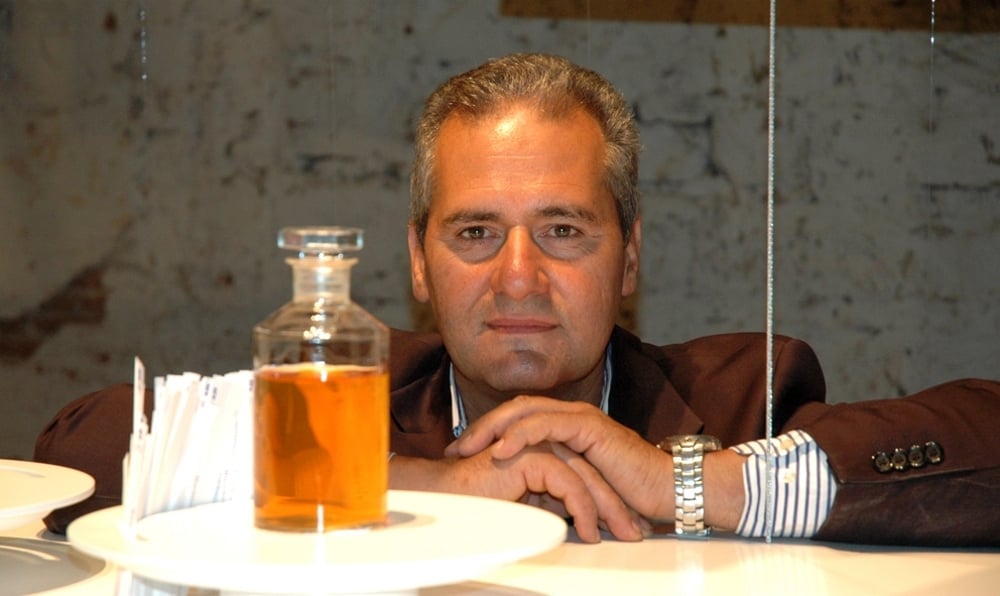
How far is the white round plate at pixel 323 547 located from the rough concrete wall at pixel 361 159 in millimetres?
2819

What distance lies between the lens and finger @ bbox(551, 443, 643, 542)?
136 cm

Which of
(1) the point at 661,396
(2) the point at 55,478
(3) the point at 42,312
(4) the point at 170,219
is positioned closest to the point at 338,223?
(4) the point at 170,219

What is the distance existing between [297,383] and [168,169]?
2.98 meters

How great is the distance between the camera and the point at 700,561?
124 cm

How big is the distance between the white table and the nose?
1.70 ft

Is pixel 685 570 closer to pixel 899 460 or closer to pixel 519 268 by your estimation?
pixel 899 460

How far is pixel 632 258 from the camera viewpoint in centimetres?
211

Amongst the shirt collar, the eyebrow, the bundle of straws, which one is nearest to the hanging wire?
the shirt collar

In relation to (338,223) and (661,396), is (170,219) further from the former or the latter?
(661,396)

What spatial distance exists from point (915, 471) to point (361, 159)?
249 cm

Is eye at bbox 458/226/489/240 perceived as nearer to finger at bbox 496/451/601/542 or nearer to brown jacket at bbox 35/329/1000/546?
brown jacket at bbox 35/329/1000/546

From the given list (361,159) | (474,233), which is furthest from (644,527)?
(361,159)

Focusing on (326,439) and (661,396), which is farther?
(661,396)

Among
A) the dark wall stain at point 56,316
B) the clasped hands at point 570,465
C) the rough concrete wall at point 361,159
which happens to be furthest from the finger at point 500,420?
the dark wall stain at point 56,316
